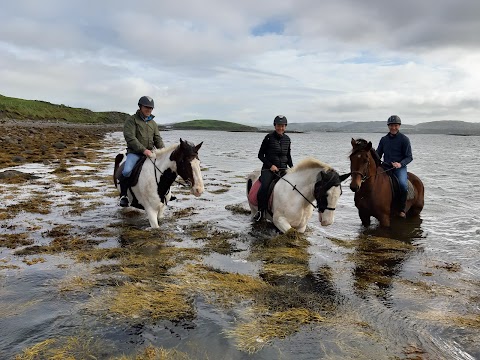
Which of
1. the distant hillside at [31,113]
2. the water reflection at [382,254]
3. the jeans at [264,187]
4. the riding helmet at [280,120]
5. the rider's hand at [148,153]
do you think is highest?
the distant hillside at [31,113]

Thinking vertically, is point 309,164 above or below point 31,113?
below

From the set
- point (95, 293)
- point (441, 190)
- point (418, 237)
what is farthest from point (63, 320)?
point (441, 190)

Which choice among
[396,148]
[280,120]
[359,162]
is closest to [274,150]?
[280,120]

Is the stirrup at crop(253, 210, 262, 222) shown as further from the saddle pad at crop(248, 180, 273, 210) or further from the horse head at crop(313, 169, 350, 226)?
the horse head at crop(313, 169, 350, 226)

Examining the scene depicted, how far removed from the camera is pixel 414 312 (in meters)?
5.47

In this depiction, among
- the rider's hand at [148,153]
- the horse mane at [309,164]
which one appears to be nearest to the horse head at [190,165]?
the rider's hand at [148,153]

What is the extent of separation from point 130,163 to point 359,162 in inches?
234

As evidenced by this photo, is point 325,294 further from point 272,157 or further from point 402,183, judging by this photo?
point 402,183

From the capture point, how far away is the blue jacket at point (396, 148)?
34.4 feet

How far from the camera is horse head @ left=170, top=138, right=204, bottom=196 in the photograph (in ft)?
28.3

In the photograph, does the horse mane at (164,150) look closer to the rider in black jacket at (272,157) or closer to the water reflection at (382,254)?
the rider in black jacket at (272,157)

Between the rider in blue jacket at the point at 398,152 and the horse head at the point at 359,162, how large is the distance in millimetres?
1472

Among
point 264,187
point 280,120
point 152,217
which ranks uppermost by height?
point 280,120

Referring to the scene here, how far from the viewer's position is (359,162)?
9094 mm
